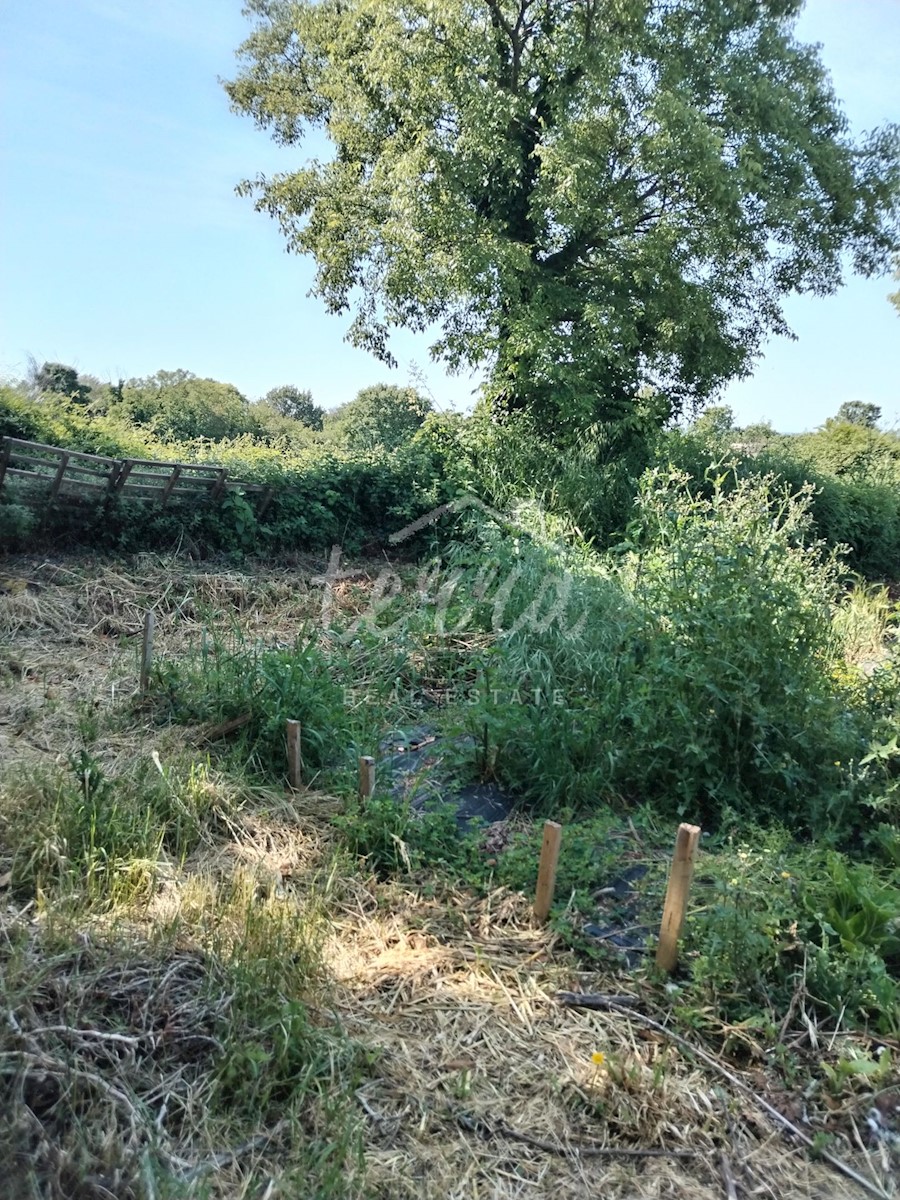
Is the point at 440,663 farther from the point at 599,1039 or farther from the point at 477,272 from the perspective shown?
the point at 477,272

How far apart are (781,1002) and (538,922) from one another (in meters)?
0.77

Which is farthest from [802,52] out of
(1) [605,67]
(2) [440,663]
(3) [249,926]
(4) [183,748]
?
(3) [249,926]

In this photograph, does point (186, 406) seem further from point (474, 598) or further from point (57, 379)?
point (474, 598)

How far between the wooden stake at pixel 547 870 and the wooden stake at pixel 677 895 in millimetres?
372

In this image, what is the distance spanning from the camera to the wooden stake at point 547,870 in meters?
2.66

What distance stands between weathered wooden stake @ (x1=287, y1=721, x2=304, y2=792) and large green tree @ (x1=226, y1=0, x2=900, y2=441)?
22.2ft

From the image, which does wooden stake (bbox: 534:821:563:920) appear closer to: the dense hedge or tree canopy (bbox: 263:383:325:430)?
the dense hedge

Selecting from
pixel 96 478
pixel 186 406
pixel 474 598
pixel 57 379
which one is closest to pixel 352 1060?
pixel 474 598

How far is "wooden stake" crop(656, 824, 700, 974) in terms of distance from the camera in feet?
7.97

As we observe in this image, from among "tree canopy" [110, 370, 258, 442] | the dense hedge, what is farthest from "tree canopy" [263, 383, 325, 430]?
the dense hedge

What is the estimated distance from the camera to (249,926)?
7.82 feet

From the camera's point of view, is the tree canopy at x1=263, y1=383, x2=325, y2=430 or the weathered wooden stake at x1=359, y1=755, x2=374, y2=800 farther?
the tree canopy at x1=263, y1=383, x2=325, y2=430

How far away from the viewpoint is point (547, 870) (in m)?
2.72

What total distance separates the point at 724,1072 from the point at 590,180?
30.5ft
